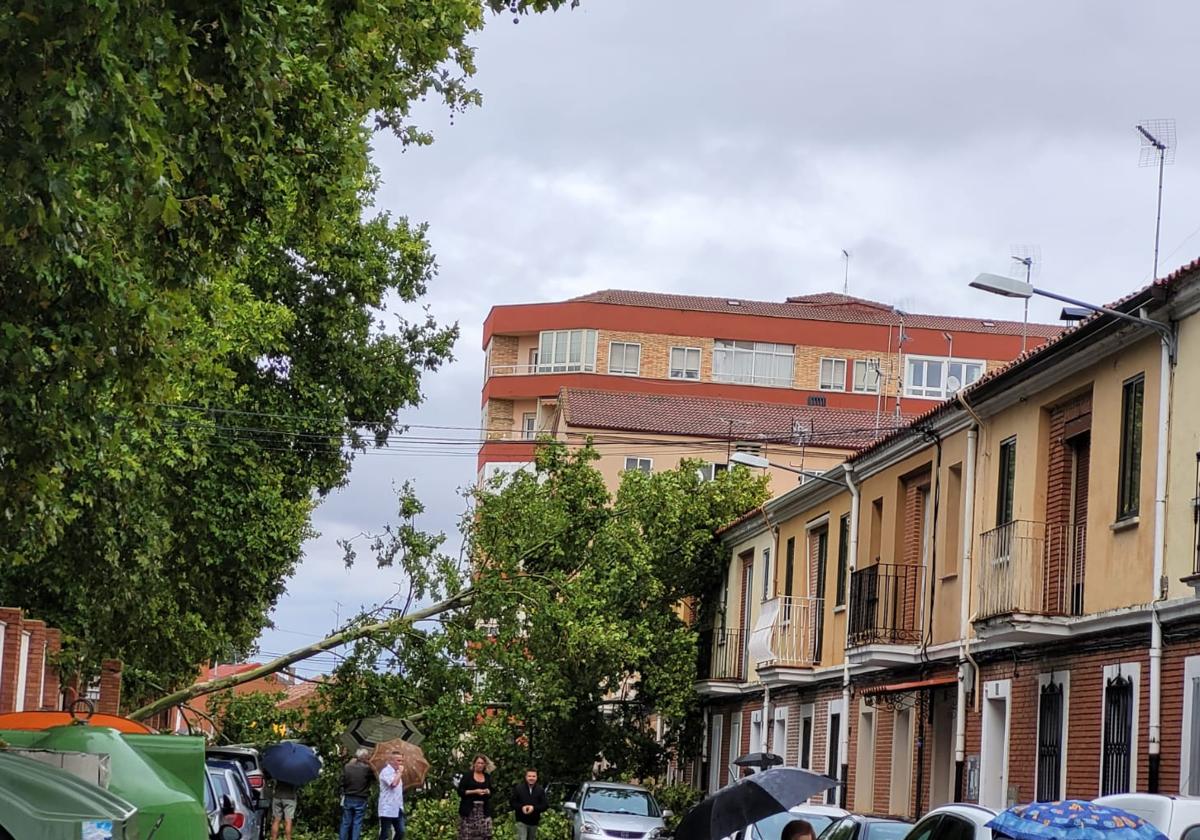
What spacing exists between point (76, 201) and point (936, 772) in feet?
59.5

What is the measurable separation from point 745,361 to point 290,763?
49.5 meters

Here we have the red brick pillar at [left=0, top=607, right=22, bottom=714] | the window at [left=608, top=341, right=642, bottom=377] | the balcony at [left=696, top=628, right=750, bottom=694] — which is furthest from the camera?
the window at [left=608, top=341, right=642, bottom=377]

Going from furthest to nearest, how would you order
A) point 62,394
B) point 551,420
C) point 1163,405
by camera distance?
point 551,420
point 1163,405
point 62,394

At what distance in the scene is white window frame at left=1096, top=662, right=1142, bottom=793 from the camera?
19.2m

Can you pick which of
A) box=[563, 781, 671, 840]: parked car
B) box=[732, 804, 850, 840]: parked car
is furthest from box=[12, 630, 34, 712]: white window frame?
box=[732, 804, 850, 840]: parked car

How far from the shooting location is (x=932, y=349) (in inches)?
3031

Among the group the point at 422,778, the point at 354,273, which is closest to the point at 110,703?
the point at 422,778

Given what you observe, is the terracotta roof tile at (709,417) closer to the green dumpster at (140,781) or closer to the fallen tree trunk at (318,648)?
the fallen tree trunk at (318,648)

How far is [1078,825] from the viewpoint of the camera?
984cm

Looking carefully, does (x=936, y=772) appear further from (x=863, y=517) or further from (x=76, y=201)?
(x=76, y=201)

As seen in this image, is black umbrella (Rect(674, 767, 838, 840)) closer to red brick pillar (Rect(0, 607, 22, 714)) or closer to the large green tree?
the large green tree

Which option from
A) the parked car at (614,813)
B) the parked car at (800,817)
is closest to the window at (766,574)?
the parked car at (614,813)

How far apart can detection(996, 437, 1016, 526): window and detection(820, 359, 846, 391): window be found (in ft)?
173

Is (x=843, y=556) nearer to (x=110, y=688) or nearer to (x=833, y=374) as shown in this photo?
(x=110, y=688)
